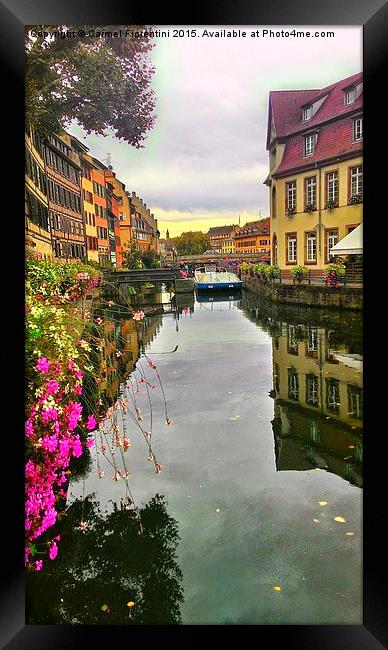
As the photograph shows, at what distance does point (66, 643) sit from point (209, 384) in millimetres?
4049

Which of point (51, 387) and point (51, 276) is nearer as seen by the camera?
point (51, 387)

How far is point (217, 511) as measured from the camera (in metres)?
3.04

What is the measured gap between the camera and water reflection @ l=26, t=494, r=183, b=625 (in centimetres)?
232

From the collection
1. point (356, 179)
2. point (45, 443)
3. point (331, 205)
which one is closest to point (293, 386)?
point (331, 205)

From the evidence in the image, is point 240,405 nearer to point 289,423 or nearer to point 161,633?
point 289,423

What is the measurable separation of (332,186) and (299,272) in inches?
47.9

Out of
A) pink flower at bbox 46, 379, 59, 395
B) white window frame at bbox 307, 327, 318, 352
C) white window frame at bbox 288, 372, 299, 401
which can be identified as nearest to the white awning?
pink flower at bbox 46, 379, 59, 395

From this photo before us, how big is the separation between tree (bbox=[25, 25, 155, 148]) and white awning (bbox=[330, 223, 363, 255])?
1.46 m

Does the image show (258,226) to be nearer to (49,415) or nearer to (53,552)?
(49,415)

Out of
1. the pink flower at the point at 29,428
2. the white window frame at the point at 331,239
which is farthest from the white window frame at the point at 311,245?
the pink flower at the point at 29,428

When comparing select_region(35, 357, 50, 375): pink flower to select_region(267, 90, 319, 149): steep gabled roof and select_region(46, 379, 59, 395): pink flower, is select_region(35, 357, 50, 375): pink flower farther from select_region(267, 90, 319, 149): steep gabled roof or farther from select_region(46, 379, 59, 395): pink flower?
select_region(267, 90, 319, 149): steep gabled roof
